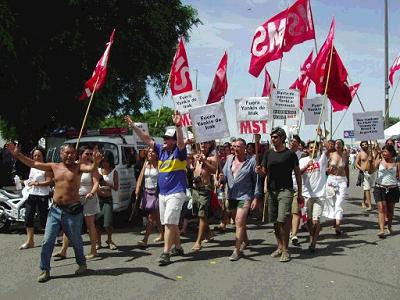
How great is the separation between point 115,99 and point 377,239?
12.4 m

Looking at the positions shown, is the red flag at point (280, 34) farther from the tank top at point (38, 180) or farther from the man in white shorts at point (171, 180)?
the tank top at point (38, 180)

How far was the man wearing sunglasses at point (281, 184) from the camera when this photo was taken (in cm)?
766

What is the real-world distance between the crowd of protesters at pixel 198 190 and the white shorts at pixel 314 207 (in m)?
0.02

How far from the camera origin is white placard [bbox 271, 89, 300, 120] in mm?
10664

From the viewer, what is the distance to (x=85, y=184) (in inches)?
317

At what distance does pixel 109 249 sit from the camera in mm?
8609

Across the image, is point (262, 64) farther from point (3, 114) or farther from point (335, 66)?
point (3, 114)

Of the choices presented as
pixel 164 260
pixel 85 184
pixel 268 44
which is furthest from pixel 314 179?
pixel 85 184

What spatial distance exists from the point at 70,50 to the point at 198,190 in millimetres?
8311

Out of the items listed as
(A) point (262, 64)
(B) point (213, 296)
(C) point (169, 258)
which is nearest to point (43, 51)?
(A) point (262, 64)

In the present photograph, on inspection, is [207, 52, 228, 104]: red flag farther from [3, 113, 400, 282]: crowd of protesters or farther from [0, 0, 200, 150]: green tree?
[0, 0, 200, 150]: green tree

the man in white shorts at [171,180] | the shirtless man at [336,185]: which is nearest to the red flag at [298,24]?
the shirtless man at [336,185]

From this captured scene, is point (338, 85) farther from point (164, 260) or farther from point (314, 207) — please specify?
point (164, 260)

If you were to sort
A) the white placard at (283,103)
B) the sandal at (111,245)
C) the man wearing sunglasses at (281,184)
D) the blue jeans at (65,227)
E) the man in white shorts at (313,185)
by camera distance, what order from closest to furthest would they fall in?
the blue jeans at (65,227), the man wearing sunglasses at (281,184), the sandal at (111,245), the man in white shorts at (313,185), the white placard at (283,103)
